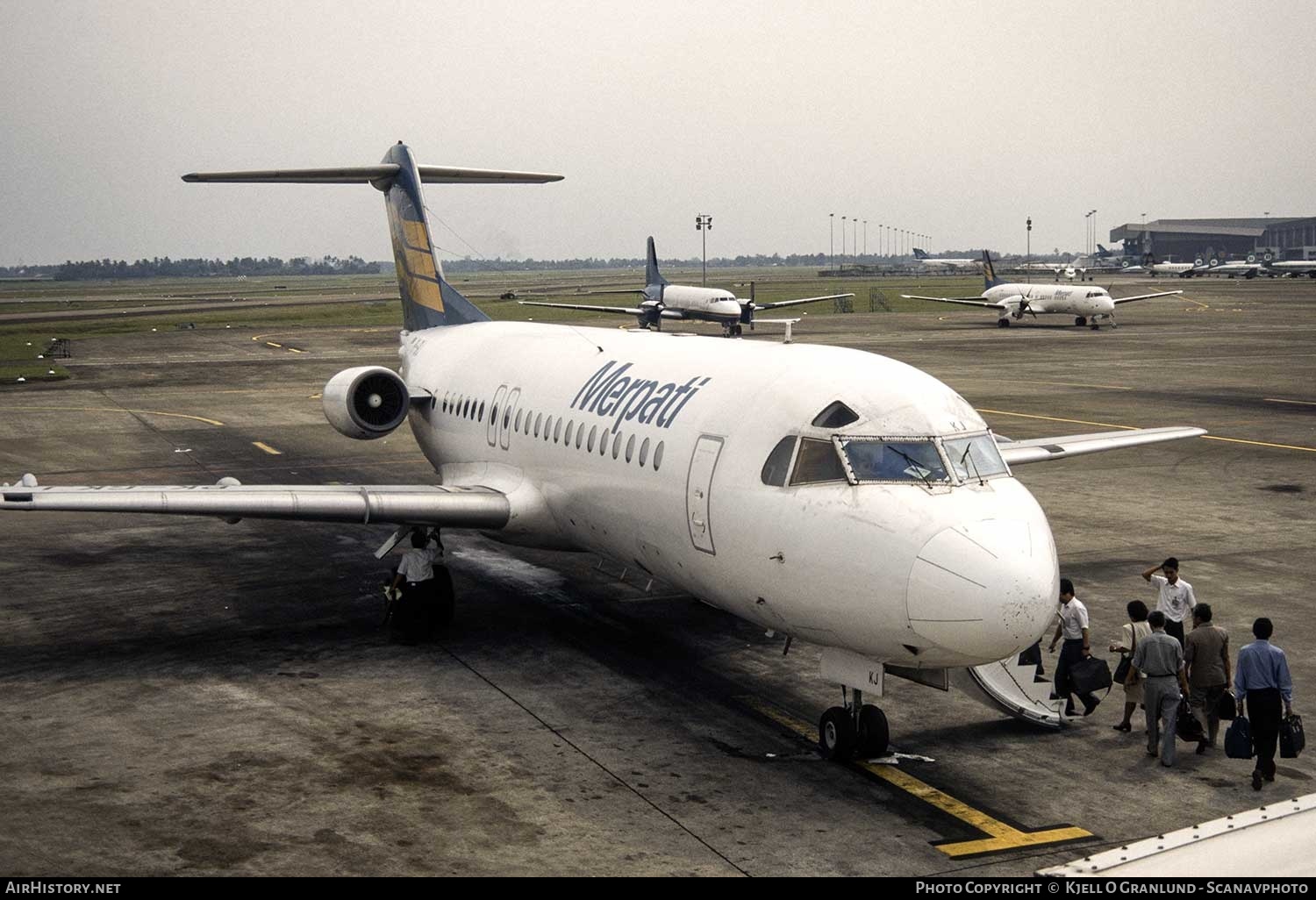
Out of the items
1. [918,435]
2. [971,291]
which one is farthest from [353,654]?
[971,291]

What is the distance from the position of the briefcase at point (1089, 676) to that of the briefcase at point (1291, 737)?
2.09m

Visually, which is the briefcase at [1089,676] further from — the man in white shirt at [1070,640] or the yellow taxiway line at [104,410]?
the yellow taxiway line at [104,410]

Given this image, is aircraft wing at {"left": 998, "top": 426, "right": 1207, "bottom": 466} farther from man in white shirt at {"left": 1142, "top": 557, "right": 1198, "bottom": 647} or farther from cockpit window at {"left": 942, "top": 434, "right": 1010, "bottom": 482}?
cockpit window at {"left": 942, "top": 434, "right": 1010, "bottom": 482}

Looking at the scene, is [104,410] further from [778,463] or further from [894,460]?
[894,460]

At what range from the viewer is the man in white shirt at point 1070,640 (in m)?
13.7

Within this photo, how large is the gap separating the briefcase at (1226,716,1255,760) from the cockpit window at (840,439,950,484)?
141 inches

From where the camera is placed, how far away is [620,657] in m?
16.2

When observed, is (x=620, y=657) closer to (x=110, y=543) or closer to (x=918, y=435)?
(x=918, y=435)

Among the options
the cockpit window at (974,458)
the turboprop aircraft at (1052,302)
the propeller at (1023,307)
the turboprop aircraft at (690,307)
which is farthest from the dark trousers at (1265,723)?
the propeller at (1023,307)

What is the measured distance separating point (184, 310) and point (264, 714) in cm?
12574

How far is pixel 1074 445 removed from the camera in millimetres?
19797

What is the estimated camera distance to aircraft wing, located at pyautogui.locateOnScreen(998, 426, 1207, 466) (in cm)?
1867

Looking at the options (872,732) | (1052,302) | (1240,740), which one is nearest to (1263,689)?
(1240,740)

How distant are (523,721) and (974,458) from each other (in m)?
5.39
